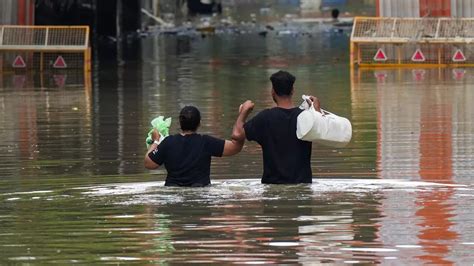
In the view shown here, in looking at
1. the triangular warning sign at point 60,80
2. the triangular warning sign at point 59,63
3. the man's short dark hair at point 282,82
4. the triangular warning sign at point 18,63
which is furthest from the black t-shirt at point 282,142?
the triangular warning sign at point 59,63

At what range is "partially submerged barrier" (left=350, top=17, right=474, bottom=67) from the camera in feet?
121

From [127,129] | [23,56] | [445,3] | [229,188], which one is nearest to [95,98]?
[127,129]

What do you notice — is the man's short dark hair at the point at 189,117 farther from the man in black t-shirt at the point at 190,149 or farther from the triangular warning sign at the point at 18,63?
the triangular warning sign at the point at 18,63

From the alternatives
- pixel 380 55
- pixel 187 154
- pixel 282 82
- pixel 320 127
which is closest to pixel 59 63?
pixel 380 55

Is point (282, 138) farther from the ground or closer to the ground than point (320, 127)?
closer to the ground

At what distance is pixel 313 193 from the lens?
44.7ft

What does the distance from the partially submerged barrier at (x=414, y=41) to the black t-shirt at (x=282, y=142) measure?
2330 cm

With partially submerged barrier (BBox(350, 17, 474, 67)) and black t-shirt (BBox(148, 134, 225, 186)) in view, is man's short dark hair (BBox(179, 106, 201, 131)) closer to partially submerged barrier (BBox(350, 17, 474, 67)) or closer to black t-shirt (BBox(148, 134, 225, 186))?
black t-shirt (BBox(148, 134, 225, 186))

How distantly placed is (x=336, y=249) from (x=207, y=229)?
1481 millimetres

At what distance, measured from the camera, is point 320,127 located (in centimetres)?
1335

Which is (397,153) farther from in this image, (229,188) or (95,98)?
(95,98)

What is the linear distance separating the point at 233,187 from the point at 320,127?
1365mm

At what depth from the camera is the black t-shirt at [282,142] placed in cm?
1350

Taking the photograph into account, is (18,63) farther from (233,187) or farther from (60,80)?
(233,187)
